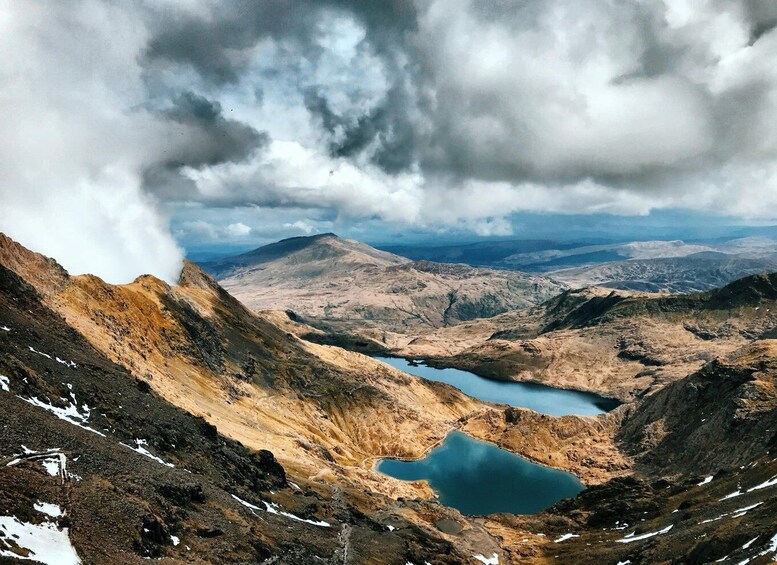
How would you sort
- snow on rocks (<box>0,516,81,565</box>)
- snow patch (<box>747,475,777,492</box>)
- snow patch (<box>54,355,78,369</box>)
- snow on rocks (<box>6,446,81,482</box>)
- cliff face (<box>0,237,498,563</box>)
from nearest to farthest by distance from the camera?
1. snow on rocks (<box>0,516,81,565</box>)
2. cliff face (<box>0,237,498,563</box>)
3. snow on rocks (<box>6,446,81,482</box>)
4. snow patch (<box>54,355,78,369</box>)
5. snow patch (<box>747,475,777,492</box>)

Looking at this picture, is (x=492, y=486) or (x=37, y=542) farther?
(x=492, y=486)

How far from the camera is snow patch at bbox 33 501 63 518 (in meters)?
37.8

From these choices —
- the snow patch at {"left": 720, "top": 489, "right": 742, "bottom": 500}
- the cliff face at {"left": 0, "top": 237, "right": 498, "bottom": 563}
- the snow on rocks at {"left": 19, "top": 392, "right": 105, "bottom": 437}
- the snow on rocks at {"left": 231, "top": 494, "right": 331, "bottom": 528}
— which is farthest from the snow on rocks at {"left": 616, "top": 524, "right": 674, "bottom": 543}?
the snow on rocks at {"left": 19, "top": 392, "right": 105, "bottom": 437}

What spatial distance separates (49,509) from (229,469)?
4791 cm

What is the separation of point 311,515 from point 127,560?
5172 cm

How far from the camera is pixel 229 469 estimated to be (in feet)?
276

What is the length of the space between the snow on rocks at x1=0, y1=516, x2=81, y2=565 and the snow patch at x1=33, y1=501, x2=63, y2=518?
129cm

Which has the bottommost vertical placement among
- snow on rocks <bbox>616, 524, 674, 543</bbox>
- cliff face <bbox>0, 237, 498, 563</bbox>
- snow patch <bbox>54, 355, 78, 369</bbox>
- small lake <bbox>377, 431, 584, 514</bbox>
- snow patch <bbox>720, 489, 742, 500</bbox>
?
small lake <bbox>377, 431, 584, 514</bbox>

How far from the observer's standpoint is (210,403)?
14838 centimetres

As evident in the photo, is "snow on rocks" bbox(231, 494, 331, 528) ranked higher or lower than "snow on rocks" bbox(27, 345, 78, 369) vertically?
lower

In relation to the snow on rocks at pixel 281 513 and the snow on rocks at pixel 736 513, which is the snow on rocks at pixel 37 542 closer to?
the snow on rocks at pixel 281 513

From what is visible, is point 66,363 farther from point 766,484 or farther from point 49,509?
point 766,484

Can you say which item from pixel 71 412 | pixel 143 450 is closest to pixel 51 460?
pixel 71 412

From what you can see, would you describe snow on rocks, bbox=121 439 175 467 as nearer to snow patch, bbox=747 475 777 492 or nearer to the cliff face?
the cliff face
